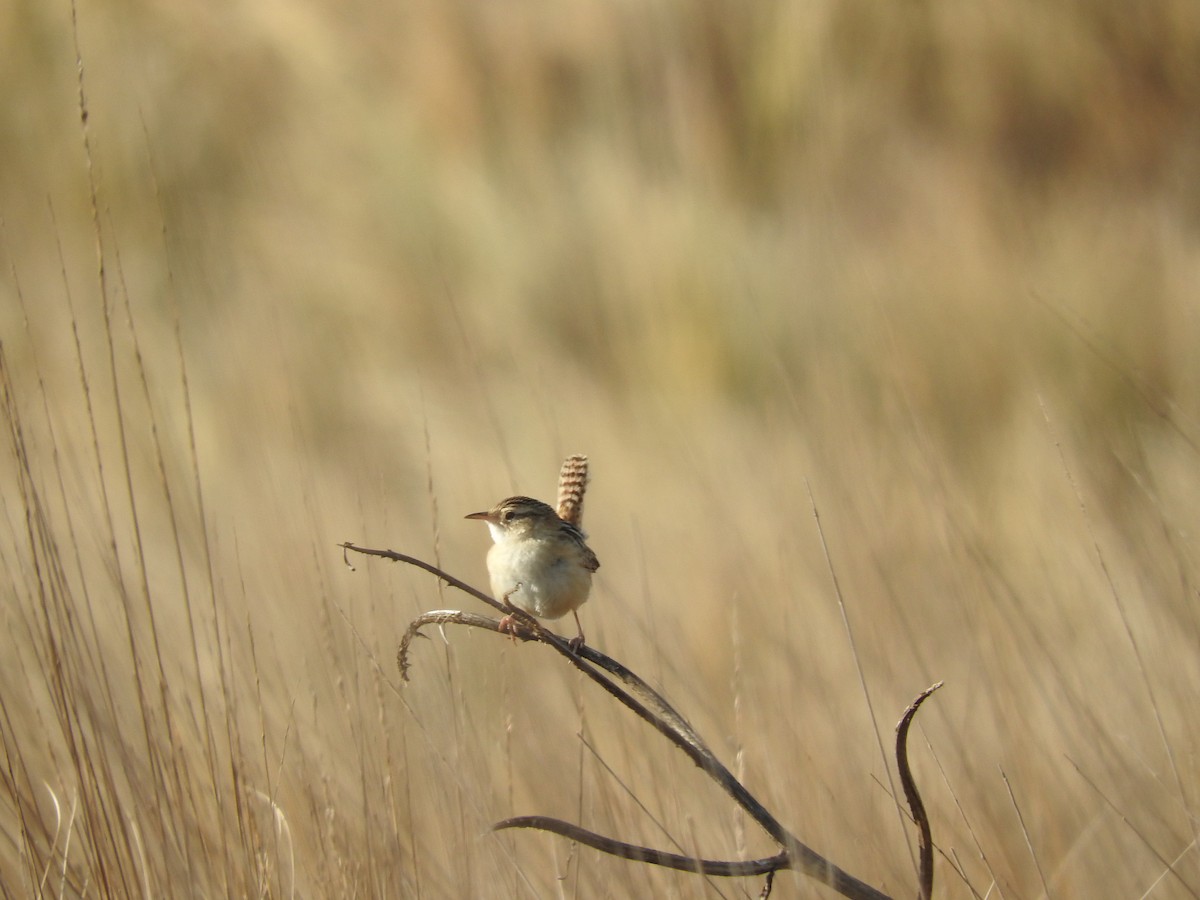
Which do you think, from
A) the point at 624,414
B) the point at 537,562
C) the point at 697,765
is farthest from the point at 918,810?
the point at 624,414

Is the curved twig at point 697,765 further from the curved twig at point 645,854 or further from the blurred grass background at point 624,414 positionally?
the blurred grass background at point 624,414

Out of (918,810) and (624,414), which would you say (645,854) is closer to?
(918,810)

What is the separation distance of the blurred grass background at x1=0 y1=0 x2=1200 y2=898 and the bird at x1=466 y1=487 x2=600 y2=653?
0.44 feet

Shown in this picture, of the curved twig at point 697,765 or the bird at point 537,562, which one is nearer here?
the curved twig at point 697,765

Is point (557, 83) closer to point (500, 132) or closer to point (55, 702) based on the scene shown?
point (500, 132)

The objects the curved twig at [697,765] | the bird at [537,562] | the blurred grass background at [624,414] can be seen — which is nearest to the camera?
the curved twig at [697,765]

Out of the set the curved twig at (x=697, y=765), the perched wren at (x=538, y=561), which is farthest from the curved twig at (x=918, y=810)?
the perched wren at (x=538, y=561)

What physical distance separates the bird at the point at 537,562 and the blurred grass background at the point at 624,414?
135mm

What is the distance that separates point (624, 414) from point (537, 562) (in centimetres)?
224

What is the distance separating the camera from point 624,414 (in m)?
3.90

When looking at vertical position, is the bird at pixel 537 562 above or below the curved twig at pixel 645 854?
above

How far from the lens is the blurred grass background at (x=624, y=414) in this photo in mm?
1968

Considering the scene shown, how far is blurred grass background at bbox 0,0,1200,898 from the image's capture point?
197 cm

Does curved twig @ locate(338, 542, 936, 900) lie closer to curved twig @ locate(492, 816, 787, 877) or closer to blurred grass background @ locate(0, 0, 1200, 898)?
curved twig @ locate(492, 816, 787, 877)
